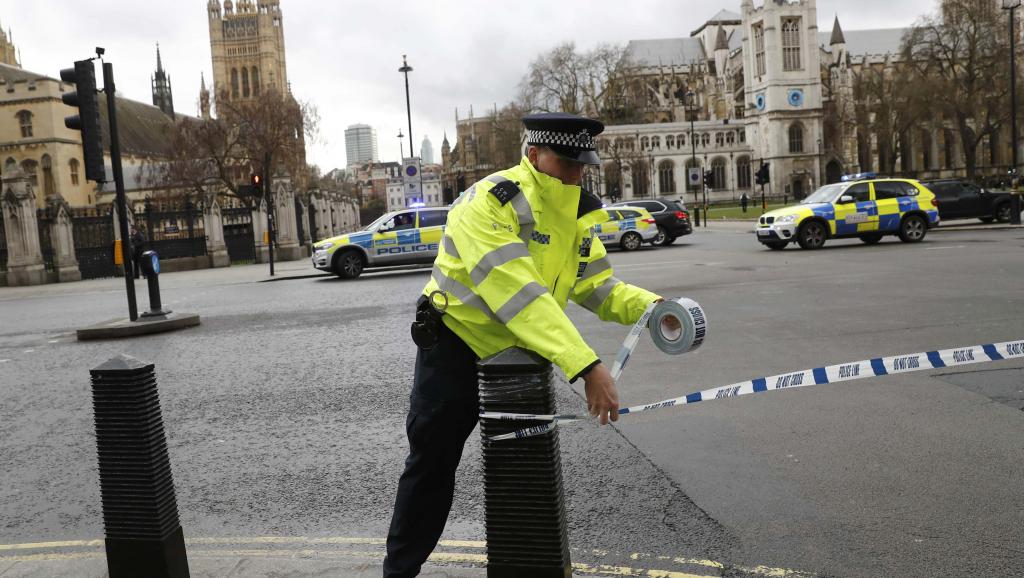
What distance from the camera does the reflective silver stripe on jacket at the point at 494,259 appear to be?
2412mm

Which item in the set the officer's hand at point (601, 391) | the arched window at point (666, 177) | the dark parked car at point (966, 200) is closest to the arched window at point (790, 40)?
the arched window at point (666, 177)

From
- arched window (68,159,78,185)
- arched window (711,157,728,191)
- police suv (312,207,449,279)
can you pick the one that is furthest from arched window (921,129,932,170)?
→ arched window (68,159,78,185)

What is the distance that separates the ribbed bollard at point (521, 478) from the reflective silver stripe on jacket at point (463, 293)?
23cm

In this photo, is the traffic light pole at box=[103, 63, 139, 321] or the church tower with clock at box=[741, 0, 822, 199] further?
the church tower with clock at box=[741, 0, 822, 199]

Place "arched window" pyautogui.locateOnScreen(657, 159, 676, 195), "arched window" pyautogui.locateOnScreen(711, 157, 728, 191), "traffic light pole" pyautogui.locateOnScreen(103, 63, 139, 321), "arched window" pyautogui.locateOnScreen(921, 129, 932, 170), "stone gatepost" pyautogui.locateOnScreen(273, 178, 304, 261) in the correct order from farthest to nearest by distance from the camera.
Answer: "arched window" pyautogui.locateOnScreen(657, 159, 676, 195) < "arched window" pyautogui.locateOnScreen(711, 157, 728, 191) < "arched window" pyautogui.locateOnScreen(921, 129, 932, 170) < "stone gatepost" pyautogui.locateOnScreen(273, 178, 304, 261) < "traffic light pole" pyautogui.locateOnScreen(103, 63, 139, 321)

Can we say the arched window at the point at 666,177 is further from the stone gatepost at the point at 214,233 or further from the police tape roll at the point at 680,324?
the police tape roll at the point at 680,324

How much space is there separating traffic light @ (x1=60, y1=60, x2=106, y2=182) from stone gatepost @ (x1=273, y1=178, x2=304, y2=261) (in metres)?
20.4

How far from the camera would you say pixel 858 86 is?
2972 inches

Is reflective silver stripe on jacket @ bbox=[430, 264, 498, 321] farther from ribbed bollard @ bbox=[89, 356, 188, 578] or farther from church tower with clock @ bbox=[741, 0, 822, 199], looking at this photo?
church tower with clock @ bbox=[741, 0, 822, 199]

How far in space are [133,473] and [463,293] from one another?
1.63 metres

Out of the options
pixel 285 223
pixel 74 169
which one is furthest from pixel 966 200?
pixel 74 169

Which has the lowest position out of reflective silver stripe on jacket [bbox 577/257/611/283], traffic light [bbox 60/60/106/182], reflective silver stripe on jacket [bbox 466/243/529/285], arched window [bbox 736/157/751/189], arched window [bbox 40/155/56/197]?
reflective silver stripe on jacket [bbox 577/257/611/283]

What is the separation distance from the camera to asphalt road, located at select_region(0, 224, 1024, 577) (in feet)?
11.7

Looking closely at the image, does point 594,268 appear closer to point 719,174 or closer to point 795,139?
point 795,139
